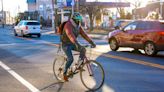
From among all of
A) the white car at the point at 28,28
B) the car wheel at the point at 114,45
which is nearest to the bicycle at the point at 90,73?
the car wheel at the point at 114,45

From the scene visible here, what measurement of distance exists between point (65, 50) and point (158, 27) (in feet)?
27.5

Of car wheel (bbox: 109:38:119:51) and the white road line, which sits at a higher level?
car wheel (bbox: 109:38:119:51)

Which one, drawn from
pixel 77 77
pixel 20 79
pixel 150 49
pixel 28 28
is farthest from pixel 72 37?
pixel 28 28

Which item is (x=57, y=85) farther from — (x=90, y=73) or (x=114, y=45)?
(x=114, y=45)

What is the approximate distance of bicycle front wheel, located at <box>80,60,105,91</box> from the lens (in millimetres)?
8883

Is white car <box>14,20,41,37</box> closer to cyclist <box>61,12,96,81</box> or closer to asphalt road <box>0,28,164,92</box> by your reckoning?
asphalt road <box>0,28,164,92</box>

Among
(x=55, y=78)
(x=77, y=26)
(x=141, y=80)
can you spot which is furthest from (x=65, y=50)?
(x=141, y=80)

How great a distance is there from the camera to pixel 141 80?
1023 centimetres

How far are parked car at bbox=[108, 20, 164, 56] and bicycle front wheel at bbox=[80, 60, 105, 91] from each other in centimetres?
801

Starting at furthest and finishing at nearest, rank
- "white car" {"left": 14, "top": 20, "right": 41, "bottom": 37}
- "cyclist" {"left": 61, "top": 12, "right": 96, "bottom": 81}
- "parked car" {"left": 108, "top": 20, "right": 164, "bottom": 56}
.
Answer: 1. "white car" {"left": 14, "top": 20, "right": 41, "bottom": 37}
2. "parked car" {"left": 108, "top": 20, "right": 164, "bottom": 56}
3. "cyclist" {"left": 61, "top": 12, "right": 96, "bottom": 81}

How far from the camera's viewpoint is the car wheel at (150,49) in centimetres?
1683

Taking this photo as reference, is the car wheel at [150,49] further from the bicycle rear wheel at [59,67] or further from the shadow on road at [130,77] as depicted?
the bicycle rear wheel at [59,67]

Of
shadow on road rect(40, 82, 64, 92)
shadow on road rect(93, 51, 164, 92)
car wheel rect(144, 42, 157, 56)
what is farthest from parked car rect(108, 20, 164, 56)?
shadow on road rect(40, 82, 64, 92)

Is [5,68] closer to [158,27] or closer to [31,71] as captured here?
[31,71]
